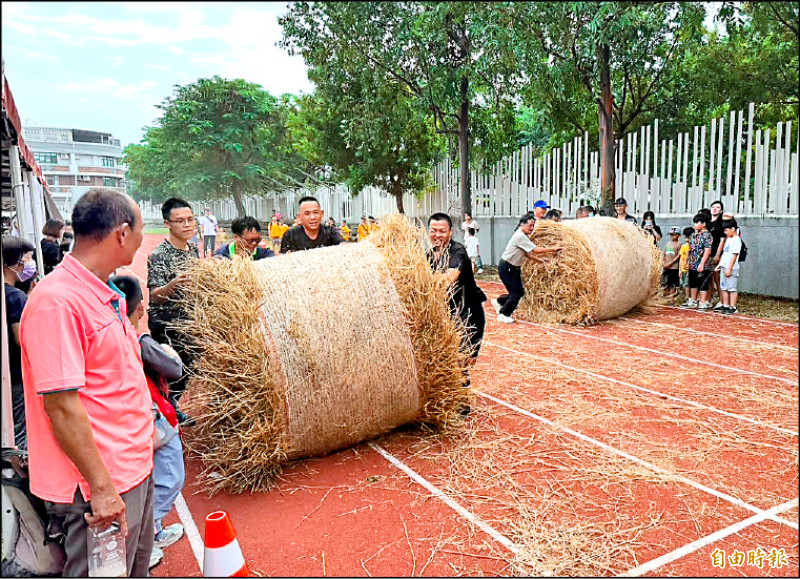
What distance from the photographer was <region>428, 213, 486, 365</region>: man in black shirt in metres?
5.17

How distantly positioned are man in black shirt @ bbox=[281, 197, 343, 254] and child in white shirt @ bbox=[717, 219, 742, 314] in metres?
6.45

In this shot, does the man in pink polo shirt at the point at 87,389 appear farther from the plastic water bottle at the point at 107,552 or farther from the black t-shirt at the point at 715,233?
the black t-shirt at the point at 715,233

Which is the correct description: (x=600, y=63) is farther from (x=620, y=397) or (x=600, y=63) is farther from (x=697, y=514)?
(x=697, y=514)

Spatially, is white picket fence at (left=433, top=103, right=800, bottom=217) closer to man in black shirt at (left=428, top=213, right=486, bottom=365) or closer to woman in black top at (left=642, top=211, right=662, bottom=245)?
woman in black top at (left=642, top=211, right=662, bottom=245)

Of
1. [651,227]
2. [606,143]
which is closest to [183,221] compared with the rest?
[651,227]

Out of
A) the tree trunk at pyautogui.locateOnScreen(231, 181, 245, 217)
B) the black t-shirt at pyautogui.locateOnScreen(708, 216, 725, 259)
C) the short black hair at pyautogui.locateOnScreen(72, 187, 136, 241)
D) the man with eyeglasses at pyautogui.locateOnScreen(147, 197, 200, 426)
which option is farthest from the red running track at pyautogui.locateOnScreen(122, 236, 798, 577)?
the tree trunk at pyautogui.locateOnScreen(231, 181, 245, 217)

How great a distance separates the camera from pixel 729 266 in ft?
28.6

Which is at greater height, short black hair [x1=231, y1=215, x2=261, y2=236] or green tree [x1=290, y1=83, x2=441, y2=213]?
green tree [x1=290, y1=83, x2=441, y2=213]

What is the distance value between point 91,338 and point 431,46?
533 inches

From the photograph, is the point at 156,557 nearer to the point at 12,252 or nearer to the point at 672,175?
the point at 12,252

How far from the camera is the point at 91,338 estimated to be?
204 cm

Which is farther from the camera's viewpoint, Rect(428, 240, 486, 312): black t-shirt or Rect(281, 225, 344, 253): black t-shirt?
Rect(281, 225, 344, 253): black t-shirt

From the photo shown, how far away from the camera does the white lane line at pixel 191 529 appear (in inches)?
129

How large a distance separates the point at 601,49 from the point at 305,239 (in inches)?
338
